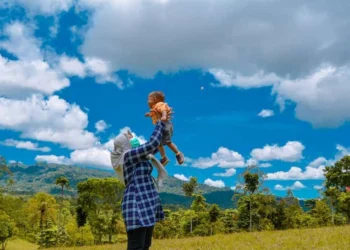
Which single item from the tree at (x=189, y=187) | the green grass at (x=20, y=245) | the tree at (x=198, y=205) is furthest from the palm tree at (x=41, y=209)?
the tree at (x=189, y=187)

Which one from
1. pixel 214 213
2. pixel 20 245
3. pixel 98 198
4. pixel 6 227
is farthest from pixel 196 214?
pixel 20 245

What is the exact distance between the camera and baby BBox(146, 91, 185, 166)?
17.7 ft

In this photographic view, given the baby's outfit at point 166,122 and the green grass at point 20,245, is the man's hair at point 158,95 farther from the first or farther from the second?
the green grass at point 20,245

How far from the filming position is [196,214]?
188 ft

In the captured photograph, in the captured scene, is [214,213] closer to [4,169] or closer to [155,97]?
[4,169]

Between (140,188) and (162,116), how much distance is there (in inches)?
39.3

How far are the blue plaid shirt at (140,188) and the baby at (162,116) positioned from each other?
0.15 meters

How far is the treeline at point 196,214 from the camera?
40622 mm

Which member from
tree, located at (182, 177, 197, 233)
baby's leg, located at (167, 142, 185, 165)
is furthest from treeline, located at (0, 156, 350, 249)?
baby's leg, located at (167, 142, 185, 165)

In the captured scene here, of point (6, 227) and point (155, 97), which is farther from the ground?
point (155, 97)

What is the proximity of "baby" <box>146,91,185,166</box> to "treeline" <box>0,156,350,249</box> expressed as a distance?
3026 centimetres

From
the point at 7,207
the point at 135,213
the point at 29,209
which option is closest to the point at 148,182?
the point at 135,213

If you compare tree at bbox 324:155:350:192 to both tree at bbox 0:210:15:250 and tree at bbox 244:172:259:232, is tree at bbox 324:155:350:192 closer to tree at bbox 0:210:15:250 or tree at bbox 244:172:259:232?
tree at bbox 244:172:259:232

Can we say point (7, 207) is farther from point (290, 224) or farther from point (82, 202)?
point (290, 224)
